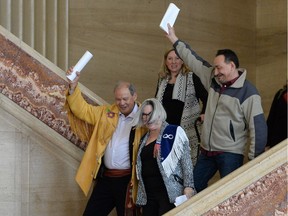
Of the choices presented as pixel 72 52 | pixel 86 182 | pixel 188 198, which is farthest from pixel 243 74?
pixel 72 52

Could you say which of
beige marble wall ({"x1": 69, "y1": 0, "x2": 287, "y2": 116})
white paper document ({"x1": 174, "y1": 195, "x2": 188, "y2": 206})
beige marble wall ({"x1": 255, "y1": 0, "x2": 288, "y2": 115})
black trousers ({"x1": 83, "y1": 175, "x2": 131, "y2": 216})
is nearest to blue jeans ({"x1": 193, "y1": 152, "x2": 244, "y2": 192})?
white paper document ({"x1": 174, "y1": 195, "x2": 188, "y2": 206})

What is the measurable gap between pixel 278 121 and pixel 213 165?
67 cm

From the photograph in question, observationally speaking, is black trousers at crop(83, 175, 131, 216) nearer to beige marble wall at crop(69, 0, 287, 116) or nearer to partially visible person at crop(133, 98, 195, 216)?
partially visible person at crop(133, 98, 195, 216)

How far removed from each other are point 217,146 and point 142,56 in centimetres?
397

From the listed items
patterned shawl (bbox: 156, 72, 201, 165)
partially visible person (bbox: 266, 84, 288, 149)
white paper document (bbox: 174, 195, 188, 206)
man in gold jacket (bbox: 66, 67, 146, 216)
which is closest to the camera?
white paper document (bbox: 174, 195, 188, 206)

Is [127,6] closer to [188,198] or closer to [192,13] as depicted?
[192,13]

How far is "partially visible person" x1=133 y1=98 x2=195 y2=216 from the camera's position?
529 cm

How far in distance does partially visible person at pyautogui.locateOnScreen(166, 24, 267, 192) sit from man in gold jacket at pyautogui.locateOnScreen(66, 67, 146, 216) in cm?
59

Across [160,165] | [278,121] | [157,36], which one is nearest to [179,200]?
[160,165]

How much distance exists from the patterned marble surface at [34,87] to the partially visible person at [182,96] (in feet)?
2.60

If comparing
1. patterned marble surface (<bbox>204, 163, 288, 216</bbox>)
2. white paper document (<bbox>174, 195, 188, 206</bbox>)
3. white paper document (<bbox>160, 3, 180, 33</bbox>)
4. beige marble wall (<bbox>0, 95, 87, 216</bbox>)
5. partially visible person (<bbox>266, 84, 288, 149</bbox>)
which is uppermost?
white paper document (<bbox>160, 3, 180, 33</bbox>)

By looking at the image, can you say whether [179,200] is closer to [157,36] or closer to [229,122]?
[229,122]

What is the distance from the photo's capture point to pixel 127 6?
919 cm

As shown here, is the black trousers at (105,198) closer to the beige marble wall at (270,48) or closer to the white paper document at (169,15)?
the white paper document at (169,15)
